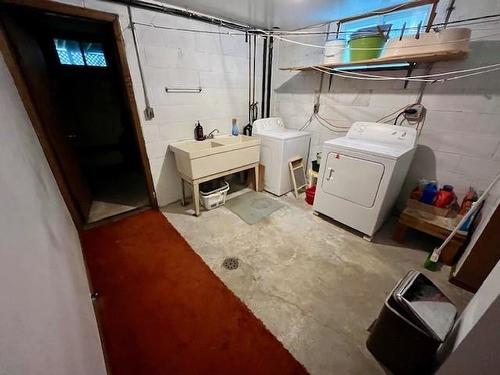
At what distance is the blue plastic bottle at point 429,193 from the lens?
2.13 m

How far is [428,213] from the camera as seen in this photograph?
6.97ft

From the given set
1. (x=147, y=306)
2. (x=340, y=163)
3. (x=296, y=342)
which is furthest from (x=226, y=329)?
(x=340, y=163)

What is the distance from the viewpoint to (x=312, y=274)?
6.10 ft

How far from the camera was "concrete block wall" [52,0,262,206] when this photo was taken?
2.21 meters

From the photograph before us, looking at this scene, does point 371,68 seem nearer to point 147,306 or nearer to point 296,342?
point 296,342

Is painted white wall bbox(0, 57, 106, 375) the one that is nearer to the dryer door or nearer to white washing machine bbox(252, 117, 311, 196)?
the dryer door

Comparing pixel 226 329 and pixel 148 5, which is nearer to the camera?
pixel 226 329

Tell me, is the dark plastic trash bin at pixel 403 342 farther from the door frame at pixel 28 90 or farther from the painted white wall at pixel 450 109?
the door frame at pixel 28 90

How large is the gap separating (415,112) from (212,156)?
227cm

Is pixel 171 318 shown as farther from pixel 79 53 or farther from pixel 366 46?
pixel 79 53

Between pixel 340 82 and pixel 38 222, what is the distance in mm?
3190

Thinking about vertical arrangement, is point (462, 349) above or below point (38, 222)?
below

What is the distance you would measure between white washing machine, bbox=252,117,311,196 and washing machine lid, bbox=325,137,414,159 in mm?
731

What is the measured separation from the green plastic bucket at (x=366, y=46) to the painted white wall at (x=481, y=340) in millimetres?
2116
